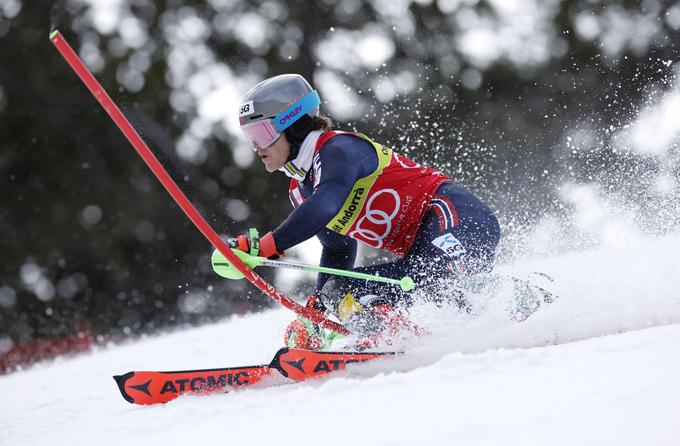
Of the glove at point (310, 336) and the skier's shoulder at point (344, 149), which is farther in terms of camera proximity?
the glove at point (310, 336)

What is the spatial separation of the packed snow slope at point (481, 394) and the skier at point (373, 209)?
0.66 ft

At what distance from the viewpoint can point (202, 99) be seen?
17.2m

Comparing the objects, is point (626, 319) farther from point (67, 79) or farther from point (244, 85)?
point (67, 79)

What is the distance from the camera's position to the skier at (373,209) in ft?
12.1

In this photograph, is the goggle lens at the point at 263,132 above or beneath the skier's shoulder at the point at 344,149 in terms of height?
above

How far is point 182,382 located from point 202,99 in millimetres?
14309

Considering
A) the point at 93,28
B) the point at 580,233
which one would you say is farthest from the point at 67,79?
the point at 580,233

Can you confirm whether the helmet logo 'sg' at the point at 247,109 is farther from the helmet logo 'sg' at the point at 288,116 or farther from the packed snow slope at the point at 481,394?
the packed snow slope at the point at 481,394

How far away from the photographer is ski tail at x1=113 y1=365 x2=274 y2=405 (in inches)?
137

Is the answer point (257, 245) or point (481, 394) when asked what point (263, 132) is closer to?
point (257, 245)

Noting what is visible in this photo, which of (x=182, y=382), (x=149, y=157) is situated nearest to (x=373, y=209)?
(x=149, y=157)

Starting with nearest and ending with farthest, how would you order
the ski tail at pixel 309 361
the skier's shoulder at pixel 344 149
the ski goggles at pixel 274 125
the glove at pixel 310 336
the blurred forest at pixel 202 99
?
the ski tail at pixel 309 361, the skier's shoulder at pixel 344 149, the ski goggles at pixel 274 125, the glove at pixel 310 336, the blurred forest at pixel 202 99

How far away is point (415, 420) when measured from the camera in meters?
2.25

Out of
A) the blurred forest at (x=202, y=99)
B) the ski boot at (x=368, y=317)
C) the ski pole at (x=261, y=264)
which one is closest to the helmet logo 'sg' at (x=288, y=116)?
the ski pole at (x=261, y=264)
